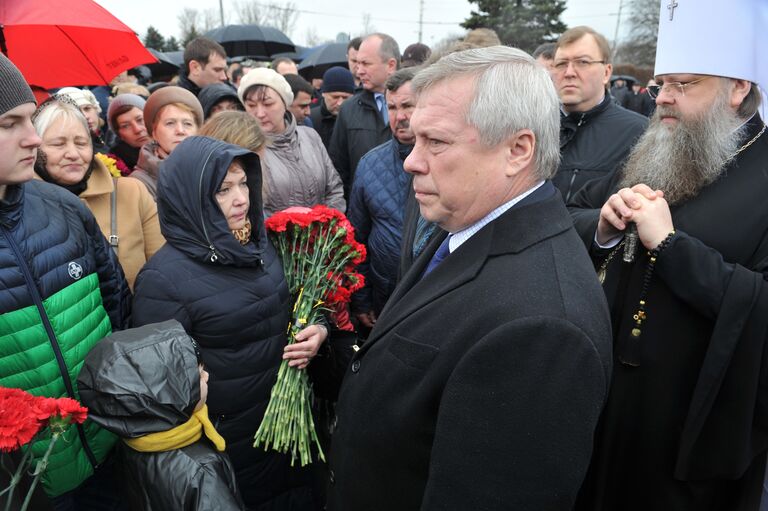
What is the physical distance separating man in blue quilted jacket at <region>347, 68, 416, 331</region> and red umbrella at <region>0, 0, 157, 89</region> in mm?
1697

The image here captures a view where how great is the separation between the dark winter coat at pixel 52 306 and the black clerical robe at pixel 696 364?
7.27 ft

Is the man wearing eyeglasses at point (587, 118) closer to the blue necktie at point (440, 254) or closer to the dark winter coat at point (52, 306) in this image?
the blue necktie at point (440, 254)

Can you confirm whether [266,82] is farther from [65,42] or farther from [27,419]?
[27,419]

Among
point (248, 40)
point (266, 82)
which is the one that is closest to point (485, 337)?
point (266, 82)

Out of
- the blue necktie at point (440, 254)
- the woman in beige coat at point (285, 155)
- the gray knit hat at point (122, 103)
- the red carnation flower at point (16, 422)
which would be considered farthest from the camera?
the gray knit hat at point (122, 103)

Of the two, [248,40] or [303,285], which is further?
[248,40]

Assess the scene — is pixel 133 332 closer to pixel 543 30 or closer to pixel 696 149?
pixel 696 149

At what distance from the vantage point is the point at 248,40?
46.4 feet

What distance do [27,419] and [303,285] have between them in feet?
5.11

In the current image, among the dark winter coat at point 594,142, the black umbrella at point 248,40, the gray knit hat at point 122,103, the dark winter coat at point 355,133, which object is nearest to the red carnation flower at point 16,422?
the dark winter coat at point 594,142

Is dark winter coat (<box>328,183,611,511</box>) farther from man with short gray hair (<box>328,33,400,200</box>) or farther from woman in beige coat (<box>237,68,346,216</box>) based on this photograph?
man with short gray hair (<box>328,33,400,200</box>)

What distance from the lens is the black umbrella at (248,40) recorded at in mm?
13852

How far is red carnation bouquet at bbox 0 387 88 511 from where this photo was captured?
4.96 ft

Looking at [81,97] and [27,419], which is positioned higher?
[81,97]
